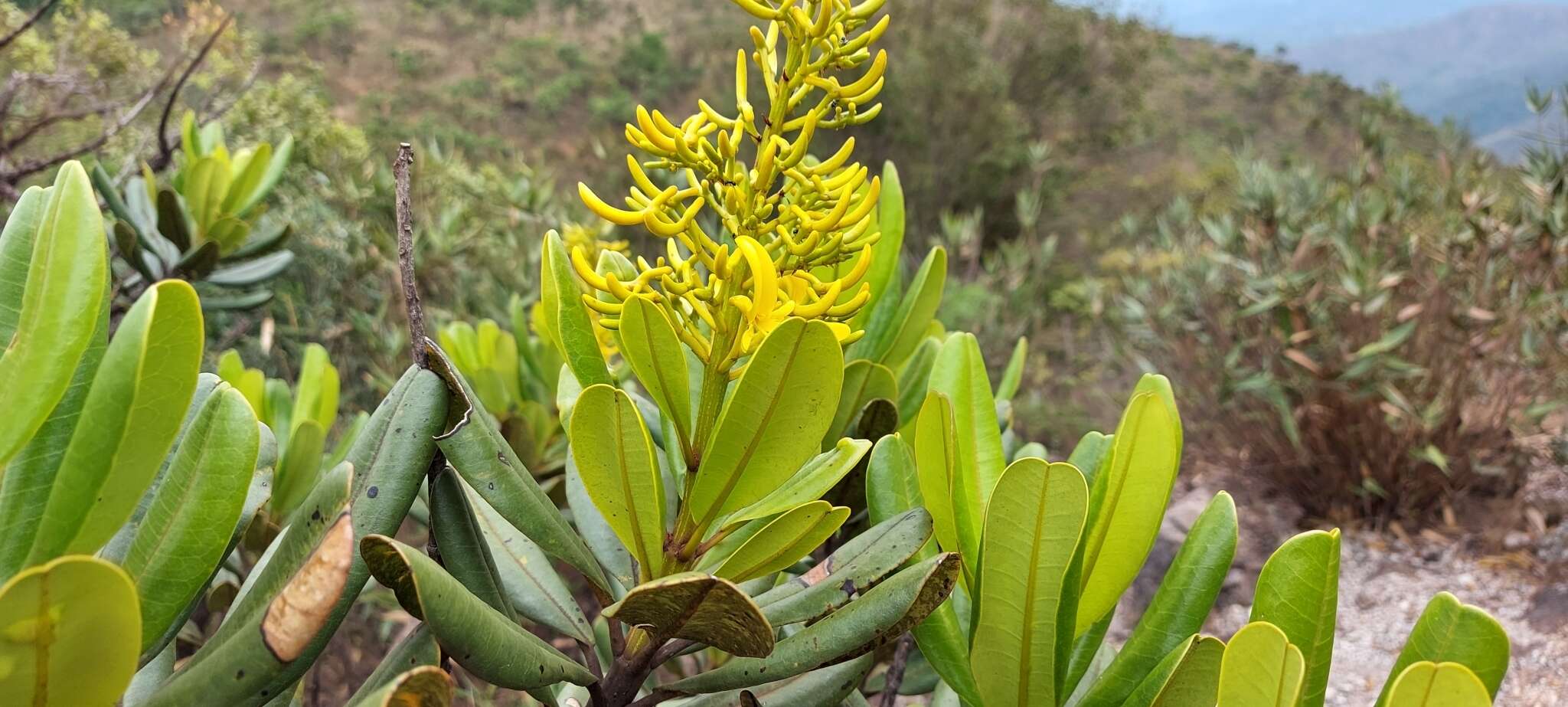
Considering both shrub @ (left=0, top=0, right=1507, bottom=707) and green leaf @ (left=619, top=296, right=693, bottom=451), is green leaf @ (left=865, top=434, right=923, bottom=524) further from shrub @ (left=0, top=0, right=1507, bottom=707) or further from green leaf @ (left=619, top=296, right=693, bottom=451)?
green leaf @ (left=619, top=296, right=693, bottom=451)

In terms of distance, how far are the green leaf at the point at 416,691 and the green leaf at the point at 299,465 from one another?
94 cm

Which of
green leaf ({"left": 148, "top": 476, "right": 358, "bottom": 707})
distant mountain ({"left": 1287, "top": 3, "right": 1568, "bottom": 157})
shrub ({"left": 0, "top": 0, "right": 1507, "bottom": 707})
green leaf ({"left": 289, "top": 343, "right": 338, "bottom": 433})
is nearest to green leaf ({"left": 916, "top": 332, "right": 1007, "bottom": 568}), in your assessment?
shrub ({"left": 0, "top": 0, "right": 1507, "bottom": 707})

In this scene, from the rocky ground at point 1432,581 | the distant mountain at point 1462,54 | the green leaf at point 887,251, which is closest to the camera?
the green leaf at point 887,251

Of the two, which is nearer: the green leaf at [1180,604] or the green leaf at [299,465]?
the green leaf at [1180,604]

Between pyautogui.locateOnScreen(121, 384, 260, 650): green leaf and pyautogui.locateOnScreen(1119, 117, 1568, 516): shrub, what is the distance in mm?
4497

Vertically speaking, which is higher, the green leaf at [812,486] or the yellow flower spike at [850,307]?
the yellow flower spike at [850,307]

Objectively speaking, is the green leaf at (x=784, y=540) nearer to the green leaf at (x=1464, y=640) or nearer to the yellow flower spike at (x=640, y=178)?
the yellow flower spike at (x=640, y=178)

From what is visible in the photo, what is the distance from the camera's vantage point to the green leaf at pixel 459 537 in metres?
0.74

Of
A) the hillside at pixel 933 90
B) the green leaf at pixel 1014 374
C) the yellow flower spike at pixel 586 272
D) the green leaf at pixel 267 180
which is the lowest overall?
the hillside at pixel 933 90

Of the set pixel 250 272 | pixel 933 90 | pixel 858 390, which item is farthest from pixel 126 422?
pixel 933 90

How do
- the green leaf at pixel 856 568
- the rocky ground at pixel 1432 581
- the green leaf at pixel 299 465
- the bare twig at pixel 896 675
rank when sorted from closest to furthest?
1. the green leaf at pixel 856 568
2. the bare twig at pixel 896 675
3. the green leaf at pixel 299 465
4. the rocky ground at pixel 1432 581

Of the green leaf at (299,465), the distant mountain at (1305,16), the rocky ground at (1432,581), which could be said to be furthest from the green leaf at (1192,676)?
the distant mountain at (1305,16)

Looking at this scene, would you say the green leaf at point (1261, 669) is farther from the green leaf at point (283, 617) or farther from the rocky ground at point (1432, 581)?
the rocky ground at point (1432, 581)

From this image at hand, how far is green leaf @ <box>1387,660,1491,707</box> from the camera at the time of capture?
22.6 inches
